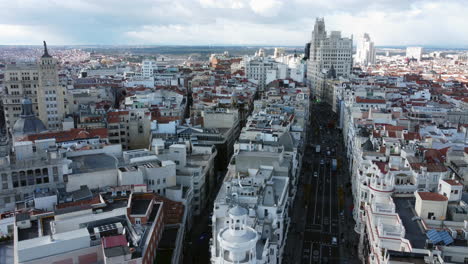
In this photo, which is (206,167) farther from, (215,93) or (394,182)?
(215,93)

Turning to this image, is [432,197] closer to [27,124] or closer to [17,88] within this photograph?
[27,124]

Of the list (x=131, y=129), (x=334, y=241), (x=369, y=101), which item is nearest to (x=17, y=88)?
(x=131, y=129)

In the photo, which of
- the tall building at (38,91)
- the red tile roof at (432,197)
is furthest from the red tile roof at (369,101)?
the tall building at (38,91)

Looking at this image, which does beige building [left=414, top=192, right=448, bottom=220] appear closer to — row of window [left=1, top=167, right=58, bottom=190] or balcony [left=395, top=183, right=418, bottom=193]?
balcony [left=395, top=183, right=418, bottom=193]

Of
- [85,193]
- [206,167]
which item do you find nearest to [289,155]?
[206,167]

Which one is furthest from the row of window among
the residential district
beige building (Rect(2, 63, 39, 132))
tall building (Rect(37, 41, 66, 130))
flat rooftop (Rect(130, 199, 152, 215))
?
beige building (Rect(2, 63, 39, 132))

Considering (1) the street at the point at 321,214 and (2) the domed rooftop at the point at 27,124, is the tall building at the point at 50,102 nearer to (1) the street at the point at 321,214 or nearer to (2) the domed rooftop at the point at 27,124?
(2) the domed rooftop at the point at 27,124

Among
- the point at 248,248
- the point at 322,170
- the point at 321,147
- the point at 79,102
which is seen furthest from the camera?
the point at 79,102
